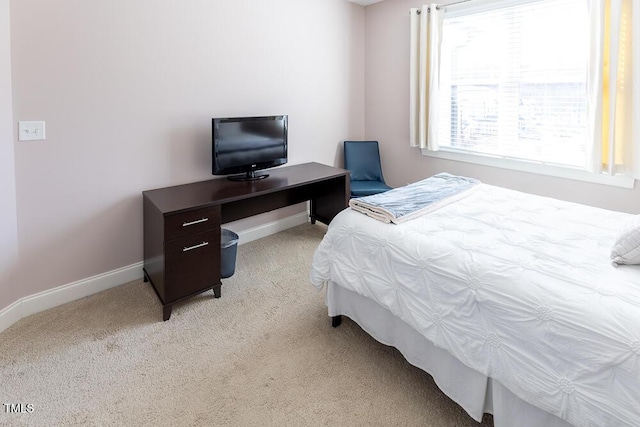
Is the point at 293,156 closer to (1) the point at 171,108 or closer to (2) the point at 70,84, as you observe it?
(1) the point at 171,108

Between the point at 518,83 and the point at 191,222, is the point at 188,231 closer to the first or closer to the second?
the point at 191,222

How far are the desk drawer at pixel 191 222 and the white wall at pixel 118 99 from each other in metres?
0.69

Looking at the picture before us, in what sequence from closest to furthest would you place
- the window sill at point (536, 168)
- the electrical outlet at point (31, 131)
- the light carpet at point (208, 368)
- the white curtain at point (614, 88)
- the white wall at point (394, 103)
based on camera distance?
the light carpet at point (208, 368), the electrical outlet at point (31, 131), the white curtain at point (614, 88), the window sill at point (536, 168), the white wall at point (394, 103)

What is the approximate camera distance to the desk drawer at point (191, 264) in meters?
2.35

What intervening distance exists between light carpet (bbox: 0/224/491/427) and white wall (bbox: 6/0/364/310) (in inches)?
18.2

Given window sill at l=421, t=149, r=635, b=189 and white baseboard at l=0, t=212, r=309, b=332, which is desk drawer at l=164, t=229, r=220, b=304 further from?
window sill at l=421, t=149, r=635, b=189

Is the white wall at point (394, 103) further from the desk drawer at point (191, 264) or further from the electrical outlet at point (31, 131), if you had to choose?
the electrical outlet at point (31, 131)

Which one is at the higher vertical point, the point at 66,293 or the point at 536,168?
the point at 536,168

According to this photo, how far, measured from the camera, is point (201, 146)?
310cm

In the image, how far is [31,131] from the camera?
2270 millimetres

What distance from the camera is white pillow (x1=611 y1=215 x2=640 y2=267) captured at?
1.46 metres

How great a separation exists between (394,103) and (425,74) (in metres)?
0.53

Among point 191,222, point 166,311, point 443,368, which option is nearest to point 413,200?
point 443,368

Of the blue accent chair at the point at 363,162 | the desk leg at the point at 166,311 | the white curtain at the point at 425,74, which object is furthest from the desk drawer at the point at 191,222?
the white curtain at the point at 425,74
